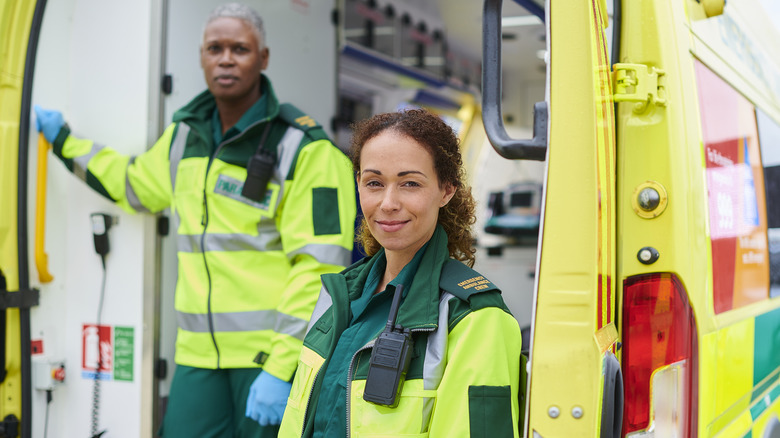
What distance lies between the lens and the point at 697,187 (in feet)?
4.77

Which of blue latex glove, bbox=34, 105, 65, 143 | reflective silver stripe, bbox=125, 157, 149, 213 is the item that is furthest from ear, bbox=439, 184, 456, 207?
blue latex glove, bbox=34, 105, 65, 143

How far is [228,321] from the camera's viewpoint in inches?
98.8

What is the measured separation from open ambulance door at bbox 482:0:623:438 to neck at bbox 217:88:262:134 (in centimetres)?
161

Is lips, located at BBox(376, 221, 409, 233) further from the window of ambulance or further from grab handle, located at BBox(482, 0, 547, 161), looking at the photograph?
the window of ambulance

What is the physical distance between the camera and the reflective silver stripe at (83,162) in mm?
2604

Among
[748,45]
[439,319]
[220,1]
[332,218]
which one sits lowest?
[439,319]

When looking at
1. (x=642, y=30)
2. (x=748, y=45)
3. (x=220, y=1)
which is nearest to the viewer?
(x=642, y=30)

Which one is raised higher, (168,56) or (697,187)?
(168,56)

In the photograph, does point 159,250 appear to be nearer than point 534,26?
Yes

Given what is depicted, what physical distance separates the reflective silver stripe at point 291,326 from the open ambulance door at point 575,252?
3.91 feet

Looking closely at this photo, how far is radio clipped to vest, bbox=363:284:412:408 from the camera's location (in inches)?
50.6

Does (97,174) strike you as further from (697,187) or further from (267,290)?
(697,187)

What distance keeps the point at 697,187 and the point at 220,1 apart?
2.27 m

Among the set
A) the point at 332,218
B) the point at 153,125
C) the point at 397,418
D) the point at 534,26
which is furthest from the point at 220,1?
the point at 534,26
